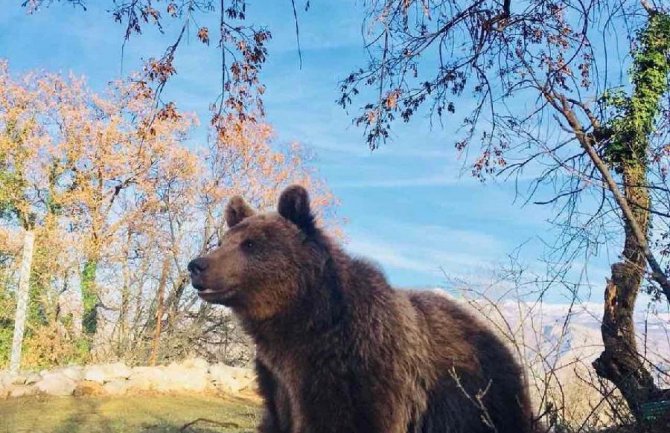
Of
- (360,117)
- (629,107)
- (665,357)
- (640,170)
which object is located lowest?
(665,357)

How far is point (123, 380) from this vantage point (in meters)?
12.3

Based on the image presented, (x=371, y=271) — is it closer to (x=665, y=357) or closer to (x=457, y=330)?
(x=457, y=330)

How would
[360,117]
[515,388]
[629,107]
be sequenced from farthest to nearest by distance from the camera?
[629,107] → [360,117] → [515,388]

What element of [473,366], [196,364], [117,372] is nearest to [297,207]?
[473,366]

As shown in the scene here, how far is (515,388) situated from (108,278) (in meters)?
20.2

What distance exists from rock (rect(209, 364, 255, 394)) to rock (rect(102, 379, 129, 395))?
5.75 feet

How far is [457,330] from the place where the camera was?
4.88m

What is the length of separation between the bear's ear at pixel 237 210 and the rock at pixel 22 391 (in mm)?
Answer: 8041

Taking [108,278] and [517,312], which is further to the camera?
[108,278]

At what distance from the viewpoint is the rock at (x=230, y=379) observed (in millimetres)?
13219

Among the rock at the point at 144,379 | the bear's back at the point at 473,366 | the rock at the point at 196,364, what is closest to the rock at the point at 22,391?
the rock at the point at 144,379

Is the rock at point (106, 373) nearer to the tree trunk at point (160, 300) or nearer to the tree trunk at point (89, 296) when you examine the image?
the tree trunk at point (160, 300)

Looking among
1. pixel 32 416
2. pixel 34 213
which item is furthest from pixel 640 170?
pixel 34 213

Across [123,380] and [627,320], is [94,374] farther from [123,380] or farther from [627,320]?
[627,320]
